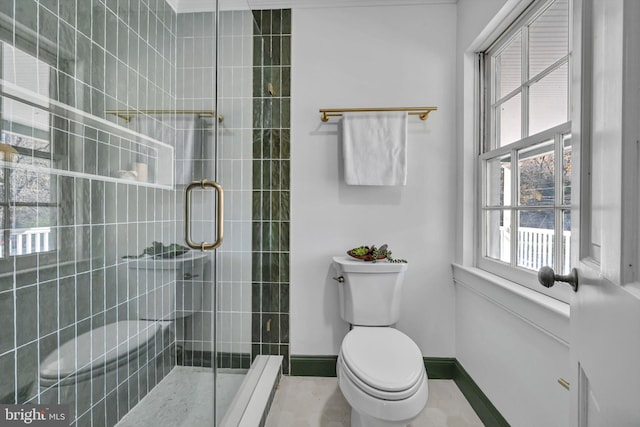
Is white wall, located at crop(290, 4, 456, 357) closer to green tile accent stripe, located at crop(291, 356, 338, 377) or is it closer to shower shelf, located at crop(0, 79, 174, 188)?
green tile accent stripe, located at crop(291, 356, 338, 377)

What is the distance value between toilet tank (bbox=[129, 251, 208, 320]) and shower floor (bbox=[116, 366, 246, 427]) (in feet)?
0.60

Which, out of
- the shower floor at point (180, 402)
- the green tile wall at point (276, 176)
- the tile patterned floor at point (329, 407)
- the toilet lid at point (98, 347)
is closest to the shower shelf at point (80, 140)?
the toilet lid at point (98, 347)

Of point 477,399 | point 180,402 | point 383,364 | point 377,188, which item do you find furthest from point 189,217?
point 477,399

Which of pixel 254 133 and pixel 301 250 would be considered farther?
pixel 301 250

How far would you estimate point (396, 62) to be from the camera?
Answer: 1896 millimetres

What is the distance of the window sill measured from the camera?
1043 millimetres

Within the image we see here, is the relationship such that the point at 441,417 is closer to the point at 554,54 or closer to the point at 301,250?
the point at 301,250

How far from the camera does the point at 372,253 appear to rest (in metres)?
1.77

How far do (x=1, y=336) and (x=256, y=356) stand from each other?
139cm

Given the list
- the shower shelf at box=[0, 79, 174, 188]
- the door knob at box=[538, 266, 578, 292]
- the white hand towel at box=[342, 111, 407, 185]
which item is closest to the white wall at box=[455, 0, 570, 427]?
the white hand towel at box=[342, 111, 407, 185]

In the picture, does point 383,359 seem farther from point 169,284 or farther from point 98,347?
point 98,347

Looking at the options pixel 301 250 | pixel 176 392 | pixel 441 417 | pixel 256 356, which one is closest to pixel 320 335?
pixel 256 356

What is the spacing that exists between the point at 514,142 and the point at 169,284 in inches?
61.9

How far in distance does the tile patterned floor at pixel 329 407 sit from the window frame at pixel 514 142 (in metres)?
0.72
